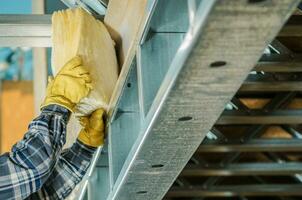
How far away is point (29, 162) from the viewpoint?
174cm

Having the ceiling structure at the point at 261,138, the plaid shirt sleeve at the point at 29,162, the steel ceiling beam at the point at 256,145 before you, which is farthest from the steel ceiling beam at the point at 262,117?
the plaid shirt sleeve at the point at 29,162

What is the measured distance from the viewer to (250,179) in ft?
12.2

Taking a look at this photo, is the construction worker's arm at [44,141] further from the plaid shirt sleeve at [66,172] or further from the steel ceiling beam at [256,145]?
the steel ceiling beam at [256,145]

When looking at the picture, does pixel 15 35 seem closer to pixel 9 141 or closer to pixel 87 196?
pixel 87 196

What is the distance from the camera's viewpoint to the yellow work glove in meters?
1.93

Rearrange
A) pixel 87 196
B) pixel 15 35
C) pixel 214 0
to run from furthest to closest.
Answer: pixel 87 196
pixel 15 35
pixel 214 0

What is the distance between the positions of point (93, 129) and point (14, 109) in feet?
5.28

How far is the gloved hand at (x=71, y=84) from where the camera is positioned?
1.80 metres

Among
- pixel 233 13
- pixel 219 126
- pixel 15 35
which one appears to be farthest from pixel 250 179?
pixel 233 13

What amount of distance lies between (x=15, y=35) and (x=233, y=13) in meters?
1.48

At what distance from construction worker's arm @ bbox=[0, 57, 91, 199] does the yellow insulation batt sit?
2.6 inches

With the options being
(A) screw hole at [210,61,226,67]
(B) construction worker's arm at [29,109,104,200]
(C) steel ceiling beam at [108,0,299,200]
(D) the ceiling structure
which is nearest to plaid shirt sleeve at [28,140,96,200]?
(B) construction worker's arm at [29,109,104,200]

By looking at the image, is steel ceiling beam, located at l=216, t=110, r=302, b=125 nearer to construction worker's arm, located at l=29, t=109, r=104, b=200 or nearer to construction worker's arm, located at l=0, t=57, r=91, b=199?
construction worker's arm, located at l=29, t=109, r=104, b=200

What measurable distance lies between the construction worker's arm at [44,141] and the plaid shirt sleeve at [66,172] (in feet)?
0.79
